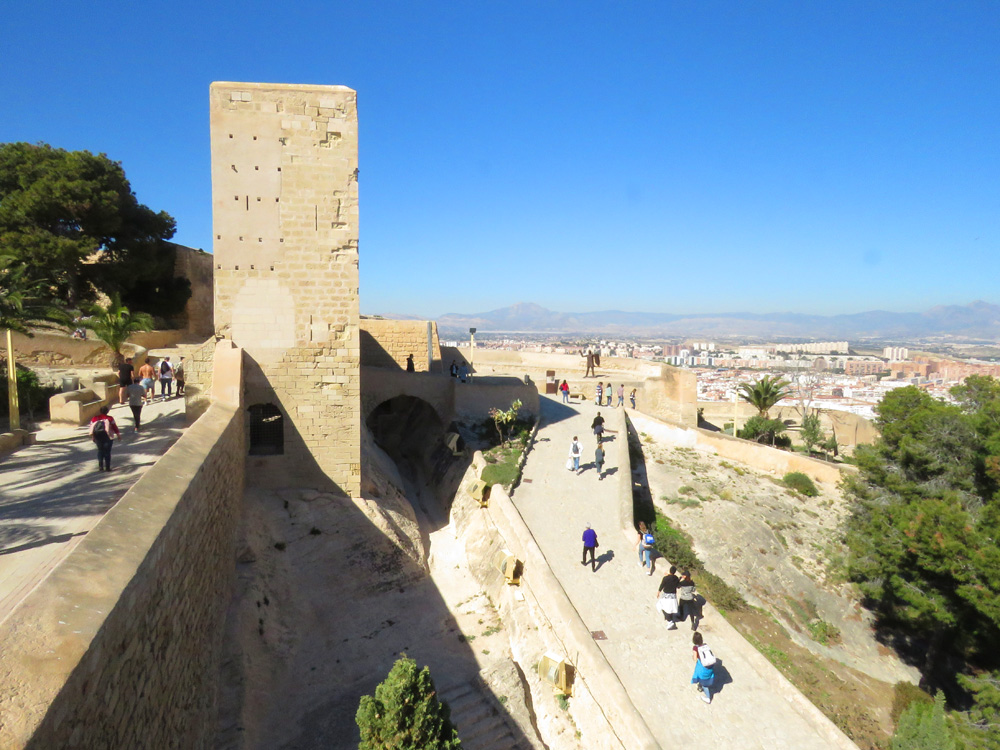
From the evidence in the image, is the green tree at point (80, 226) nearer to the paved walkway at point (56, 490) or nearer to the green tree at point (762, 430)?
the paved walkway at point (56, 490)

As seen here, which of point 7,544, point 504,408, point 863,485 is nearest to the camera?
point 7,544

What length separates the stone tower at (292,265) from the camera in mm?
9359

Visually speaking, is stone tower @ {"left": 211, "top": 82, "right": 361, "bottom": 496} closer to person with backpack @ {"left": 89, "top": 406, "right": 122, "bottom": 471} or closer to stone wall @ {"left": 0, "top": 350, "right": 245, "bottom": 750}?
person with backpack @ {"left": 89, "top": 406, "right": 122, "bottom": 471}

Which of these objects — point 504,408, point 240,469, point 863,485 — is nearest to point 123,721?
point 240,469

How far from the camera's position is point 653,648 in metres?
7.70

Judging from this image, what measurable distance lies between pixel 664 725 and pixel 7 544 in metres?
7.02

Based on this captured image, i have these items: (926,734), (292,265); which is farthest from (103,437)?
(926,734)

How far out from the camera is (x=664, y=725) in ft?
21.2

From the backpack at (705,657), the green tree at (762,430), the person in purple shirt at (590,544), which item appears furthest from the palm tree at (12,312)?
the green tree at (762,430)

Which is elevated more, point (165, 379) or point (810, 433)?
point (165, 379)

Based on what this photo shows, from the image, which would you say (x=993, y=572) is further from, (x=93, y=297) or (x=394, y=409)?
(x=93, y=297)

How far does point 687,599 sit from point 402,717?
4388 millimetres

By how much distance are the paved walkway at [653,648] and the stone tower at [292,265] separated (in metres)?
4.07

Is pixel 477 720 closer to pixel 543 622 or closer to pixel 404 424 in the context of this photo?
pixel 543 622
